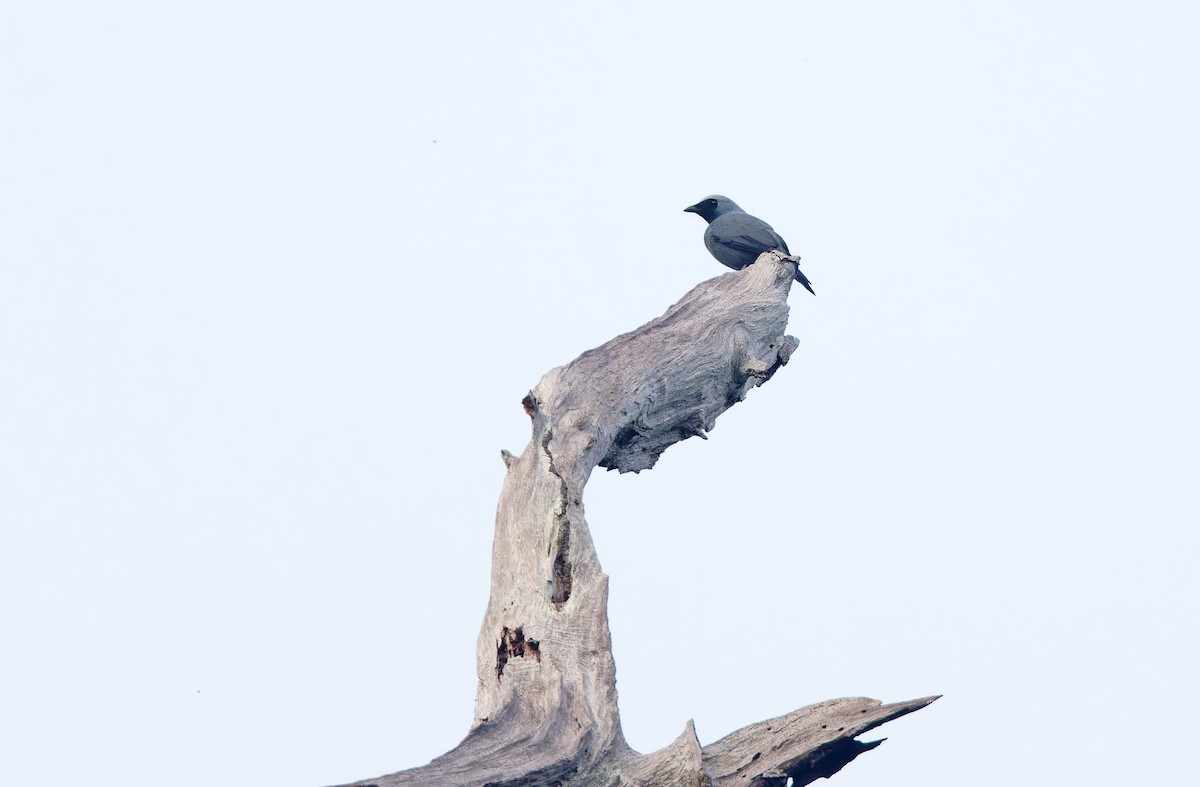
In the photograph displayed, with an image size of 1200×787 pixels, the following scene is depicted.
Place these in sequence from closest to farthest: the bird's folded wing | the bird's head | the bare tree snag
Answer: the bare tree snag < the bird's folded wing < the bird's head

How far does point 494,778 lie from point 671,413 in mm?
3625

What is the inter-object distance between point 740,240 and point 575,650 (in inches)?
249

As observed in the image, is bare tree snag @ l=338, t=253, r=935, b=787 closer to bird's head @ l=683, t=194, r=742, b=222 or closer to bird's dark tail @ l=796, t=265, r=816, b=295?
bird's dark tail @ l=796, t=265, r=816, b=295

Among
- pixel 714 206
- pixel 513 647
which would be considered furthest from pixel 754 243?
pixel 513 647

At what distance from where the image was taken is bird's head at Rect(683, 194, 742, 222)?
13.0 meters

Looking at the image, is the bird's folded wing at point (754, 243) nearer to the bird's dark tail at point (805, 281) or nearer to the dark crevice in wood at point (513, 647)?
the bird's dark tail at point (805, 281)

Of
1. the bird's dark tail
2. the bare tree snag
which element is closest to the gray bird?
the bird's dark tail

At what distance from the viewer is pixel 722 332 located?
8.83 meters

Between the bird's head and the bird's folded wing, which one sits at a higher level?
the bird's head

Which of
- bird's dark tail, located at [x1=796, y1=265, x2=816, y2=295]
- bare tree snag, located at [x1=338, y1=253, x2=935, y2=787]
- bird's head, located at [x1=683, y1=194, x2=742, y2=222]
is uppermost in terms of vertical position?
bird's head, located at [x1=683, y1=194, x2=742, y2=222]

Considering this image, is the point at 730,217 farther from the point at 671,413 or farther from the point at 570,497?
the point at 570,497

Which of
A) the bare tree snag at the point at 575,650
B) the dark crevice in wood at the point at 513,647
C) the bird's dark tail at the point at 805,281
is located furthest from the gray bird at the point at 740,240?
the dark crevice in wood at the point at 513,647

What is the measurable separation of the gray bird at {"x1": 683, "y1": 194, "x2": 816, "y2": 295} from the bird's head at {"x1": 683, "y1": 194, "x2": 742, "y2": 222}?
1.80 feet

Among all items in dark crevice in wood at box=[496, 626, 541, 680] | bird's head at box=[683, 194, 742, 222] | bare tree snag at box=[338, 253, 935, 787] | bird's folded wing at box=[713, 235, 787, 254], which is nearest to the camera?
bare tree snag at box=[338, 253, 935, 787]
